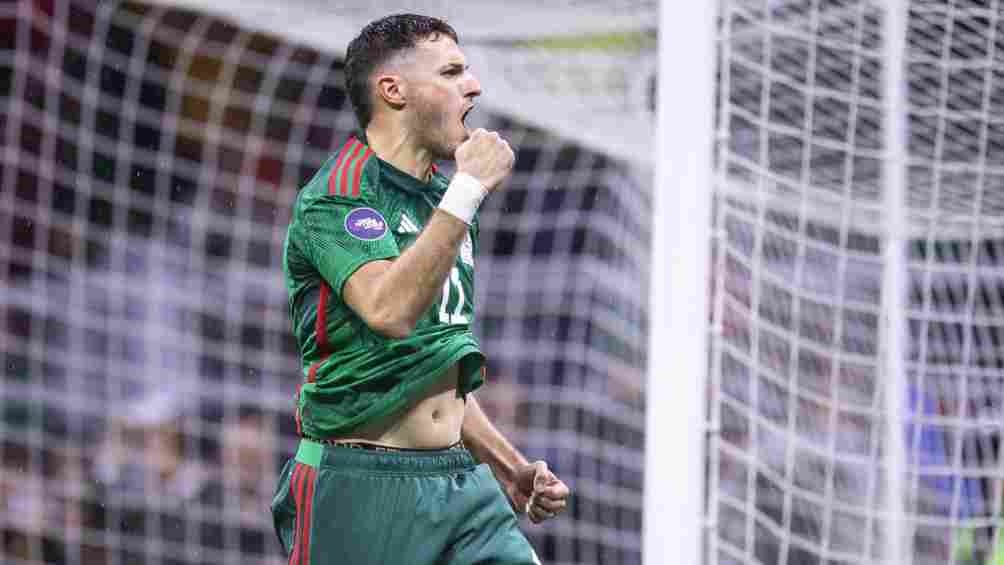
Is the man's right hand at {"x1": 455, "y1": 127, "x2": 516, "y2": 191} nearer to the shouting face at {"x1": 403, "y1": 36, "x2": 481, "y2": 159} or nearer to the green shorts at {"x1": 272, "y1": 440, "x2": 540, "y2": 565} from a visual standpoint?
the shouting face at {"x1": 403, "y1": 36, "x2": 481, "y2": 159}

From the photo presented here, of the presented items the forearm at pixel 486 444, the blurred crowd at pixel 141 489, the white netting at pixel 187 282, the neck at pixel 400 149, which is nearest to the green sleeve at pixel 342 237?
the neck at pixel 400 149

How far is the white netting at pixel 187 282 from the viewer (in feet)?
19.2

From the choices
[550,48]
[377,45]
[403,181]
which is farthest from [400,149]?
[550,48]

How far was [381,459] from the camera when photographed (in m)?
2.43

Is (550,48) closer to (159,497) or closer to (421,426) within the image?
(159,497)

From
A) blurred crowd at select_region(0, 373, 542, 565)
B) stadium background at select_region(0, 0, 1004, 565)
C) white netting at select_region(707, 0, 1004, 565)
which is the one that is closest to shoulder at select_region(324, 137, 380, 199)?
white netting at select_region(707, 0, 1004, 565)

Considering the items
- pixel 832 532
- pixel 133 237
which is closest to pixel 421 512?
pixel 832 532

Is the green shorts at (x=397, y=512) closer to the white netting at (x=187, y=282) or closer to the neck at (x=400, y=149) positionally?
the neck at (x=400, y=149)

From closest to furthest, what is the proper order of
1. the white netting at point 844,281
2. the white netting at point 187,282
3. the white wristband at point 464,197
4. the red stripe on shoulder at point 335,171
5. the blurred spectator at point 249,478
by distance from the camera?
the white wristband at point 464,197 → the red stripe on shoulder at point 335,171 → the white netting at point 844,281 → the white netting at point 187,282 → the blurred spectator at point 249,478

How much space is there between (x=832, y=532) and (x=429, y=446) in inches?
136

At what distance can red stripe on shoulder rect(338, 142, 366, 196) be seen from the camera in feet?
7.84

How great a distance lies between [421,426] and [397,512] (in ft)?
0.45

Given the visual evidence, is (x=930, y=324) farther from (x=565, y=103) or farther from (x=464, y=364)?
(x=464, y=364)

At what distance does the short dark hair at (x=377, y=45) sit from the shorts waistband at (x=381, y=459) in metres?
0.50
